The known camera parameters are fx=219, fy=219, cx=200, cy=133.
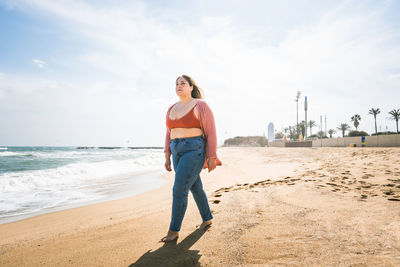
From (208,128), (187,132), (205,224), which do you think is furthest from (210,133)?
(205,224)

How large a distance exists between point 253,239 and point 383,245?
1.09m

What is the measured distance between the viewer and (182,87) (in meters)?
2.63

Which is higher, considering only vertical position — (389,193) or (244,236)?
(389,193)

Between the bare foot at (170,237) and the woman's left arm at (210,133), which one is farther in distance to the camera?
the woman's left arm at (210,133)

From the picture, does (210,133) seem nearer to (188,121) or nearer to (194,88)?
(188,121)

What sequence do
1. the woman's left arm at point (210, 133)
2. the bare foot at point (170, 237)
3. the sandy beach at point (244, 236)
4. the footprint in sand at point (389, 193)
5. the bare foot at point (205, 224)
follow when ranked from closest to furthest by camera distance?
the sandy beach at point (244, 236) < the bare foot at point (170, 237) < the woman's left arm at point (210, 133) < the bare foot at point (205, 224) < the footprint in sand at point (389, 193)

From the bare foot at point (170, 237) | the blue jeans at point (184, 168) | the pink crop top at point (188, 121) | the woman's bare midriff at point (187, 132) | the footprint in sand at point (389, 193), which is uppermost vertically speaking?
the pink crop top at point (188, 121)

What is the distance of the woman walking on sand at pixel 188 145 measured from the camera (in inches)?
91.0

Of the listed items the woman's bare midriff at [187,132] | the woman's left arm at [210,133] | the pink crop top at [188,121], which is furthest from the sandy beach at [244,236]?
the pink crop top at [188,121]

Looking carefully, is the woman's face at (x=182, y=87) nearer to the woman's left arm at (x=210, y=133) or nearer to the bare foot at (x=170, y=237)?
the woman's left arm at (x=210, y=133)

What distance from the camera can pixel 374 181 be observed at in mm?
4465

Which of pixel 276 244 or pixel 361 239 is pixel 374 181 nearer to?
pixel 361 239

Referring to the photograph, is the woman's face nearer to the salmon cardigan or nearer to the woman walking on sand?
the woman walking on sand

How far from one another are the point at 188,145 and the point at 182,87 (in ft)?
2.42
